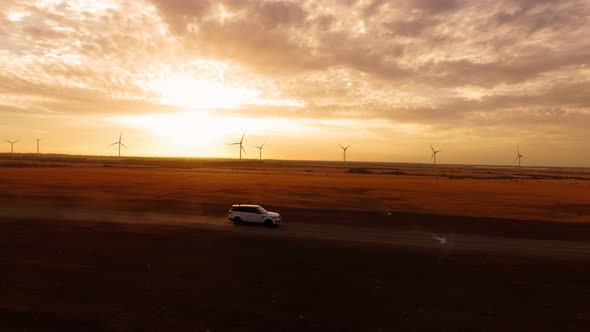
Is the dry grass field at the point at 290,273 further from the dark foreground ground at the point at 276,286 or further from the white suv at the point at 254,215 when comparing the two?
the white suv at the point at 254,215

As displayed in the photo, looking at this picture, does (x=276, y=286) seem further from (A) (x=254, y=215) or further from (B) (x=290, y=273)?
(A) (x=254, y=215)

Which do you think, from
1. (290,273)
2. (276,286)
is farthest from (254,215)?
(276,286)

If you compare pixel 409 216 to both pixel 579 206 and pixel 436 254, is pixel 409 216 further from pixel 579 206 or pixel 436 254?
pixel 579 206

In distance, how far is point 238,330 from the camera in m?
12.3

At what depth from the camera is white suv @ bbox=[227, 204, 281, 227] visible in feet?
104

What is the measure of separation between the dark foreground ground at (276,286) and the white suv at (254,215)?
220 inches

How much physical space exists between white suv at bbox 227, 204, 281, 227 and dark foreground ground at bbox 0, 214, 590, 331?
18.3ft

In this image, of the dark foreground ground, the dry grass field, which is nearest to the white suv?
the dry grass field

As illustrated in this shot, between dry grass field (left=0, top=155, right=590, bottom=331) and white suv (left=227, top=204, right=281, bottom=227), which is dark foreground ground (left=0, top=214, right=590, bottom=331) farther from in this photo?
white suv (left=227, top=204, right=281, bottom=227)

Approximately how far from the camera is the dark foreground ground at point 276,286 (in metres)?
13.2

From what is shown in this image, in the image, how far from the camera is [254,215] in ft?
106

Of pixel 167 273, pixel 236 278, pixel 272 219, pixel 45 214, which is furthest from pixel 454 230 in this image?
pixel 45 214

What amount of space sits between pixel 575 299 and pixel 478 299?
3856 mm

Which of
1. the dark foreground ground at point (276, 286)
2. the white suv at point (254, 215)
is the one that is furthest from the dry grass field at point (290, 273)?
the white suv at point (254, 215)
